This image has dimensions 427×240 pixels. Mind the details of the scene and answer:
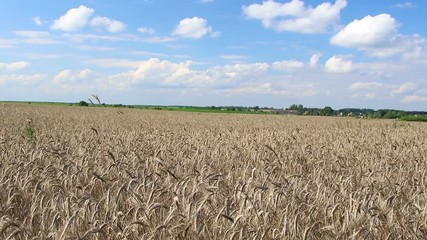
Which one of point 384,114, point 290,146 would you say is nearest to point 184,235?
point 290,146

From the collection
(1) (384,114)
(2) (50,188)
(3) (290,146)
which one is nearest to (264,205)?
(2) (50,188)

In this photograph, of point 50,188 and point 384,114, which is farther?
point 384,114

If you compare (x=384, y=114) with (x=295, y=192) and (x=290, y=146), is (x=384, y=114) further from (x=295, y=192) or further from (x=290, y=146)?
(x=295, y=192)

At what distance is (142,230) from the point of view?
Answer: 11.8 ft

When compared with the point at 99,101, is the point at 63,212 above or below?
below

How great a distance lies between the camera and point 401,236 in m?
3.74

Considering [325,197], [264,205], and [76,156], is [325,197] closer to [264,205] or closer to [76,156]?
[264,205]

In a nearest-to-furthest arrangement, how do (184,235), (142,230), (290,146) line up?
(184,235)
(142,230)
(290,146)

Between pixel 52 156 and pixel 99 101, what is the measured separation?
1.45m

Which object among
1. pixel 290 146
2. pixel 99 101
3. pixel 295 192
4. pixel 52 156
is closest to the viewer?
pixel 295 192

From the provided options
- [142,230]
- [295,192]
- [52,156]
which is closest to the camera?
[142,230]

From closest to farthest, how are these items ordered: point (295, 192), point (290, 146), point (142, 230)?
1. point (142, 230)
2. point (295, 192)
3. point (290, 146)

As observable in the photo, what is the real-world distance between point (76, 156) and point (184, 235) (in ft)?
16.3

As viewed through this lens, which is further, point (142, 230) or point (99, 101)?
point (99, 101)
